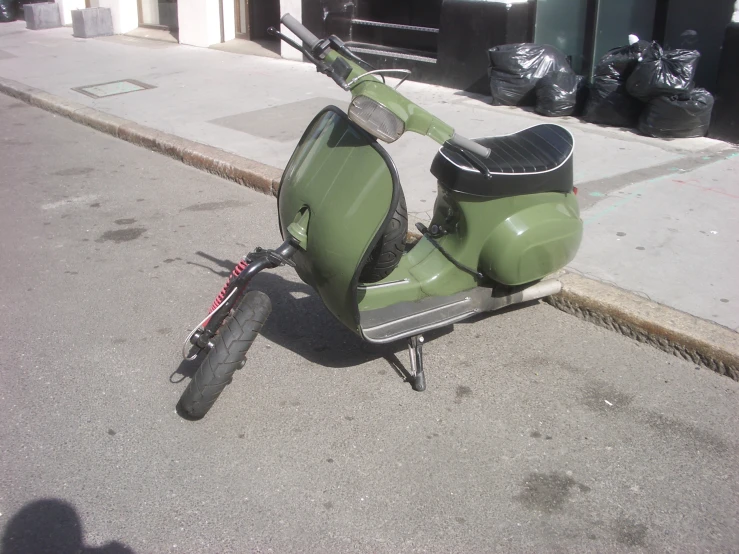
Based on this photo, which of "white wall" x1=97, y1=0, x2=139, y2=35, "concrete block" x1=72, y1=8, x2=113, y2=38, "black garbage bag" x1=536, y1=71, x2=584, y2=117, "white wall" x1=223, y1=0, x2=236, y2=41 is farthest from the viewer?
"white wall" x1=97, y1=0, x2=139, y2=35

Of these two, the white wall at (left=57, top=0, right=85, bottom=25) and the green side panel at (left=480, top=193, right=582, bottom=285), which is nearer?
the green side panel at (left=480, top=193, right=582, bottom=285)

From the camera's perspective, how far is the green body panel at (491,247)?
360 cm

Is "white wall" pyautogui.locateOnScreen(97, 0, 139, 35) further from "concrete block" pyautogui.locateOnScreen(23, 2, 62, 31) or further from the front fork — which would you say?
the front fork

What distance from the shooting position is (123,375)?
3.72 m

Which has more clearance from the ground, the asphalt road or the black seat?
the black seat

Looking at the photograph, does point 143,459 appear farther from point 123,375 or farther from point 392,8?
point 392,8

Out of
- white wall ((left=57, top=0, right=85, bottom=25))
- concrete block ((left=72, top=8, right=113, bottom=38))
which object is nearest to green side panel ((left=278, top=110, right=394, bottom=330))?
concrete block ((left=72, top=8, right=113, bottom=38))

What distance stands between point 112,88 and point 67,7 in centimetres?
705

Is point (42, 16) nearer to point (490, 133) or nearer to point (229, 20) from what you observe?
point (229, 20)

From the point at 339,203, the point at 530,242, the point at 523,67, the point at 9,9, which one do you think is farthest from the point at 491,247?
the point at 9,9

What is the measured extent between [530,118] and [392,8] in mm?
3926

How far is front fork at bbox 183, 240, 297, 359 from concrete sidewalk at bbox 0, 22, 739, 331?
1.98 metres

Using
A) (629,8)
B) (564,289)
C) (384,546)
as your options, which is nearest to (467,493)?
(384,546)

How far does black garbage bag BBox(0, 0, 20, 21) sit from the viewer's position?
53.3 ft
